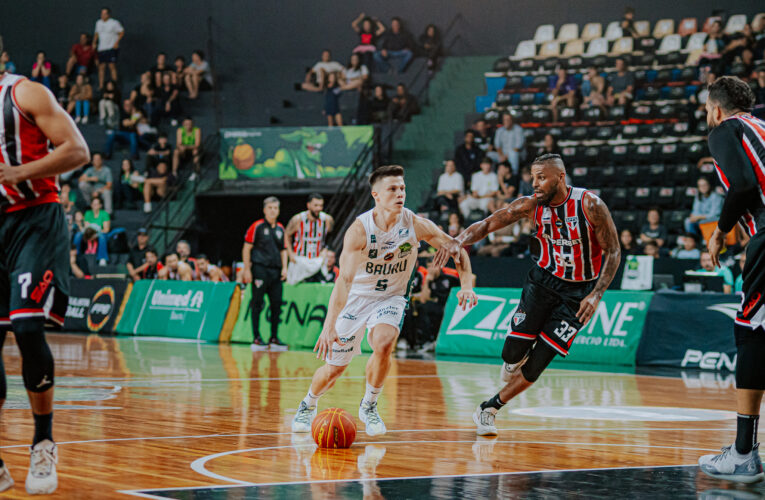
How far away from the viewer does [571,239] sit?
6.78m

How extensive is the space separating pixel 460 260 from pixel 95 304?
13678 millimetres

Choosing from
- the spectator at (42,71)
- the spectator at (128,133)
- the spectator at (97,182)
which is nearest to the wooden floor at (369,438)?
the spectator at (97,182)

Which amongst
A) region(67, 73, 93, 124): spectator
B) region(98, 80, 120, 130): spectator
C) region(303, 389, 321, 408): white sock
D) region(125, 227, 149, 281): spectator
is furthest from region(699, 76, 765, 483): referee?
region(67, 73, 93, 124): spectator

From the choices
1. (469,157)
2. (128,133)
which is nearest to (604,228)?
(469,157)

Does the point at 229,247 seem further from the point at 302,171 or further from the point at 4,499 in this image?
the point at 4,499

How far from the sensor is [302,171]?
21.3 metres

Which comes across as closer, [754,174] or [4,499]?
[4,499]

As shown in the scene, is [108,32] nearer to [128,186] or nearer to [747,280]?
[128,186]

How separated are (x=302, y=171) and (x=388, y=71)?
4.07 m

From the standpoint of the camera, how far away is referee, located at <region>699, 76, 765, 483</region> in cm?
505

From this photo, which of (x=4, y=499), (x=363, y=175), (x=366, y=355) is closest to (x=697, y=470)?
(x=4, y=499)

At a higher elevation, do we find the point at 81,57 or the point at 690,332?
the point at 81,57

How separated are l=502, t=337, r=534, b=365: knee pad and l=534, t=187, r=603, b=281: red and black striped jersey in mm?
522

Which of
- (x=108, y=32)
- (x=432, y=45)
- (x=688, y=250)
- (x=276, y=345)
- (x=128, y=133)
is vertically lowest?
(x=276, y=345)
